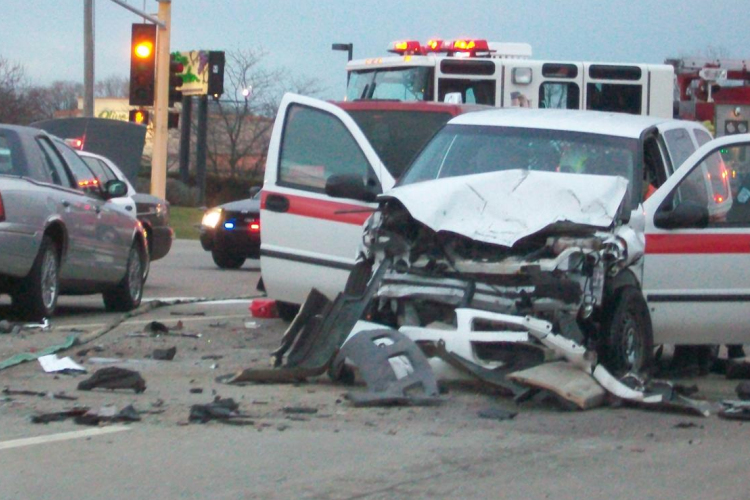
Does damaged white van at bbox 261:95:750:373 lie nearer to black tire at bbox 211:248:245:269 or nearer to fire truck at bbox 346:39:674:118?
fire truck at bbox 346:39:674:118

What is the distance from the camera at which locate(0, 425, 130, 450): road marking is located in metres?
6.15

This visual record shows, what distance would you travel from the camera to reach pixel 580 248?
7.81m

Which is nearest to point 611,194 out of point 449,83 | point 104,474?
point 104,474

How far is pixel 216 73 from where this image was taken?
1035 inches

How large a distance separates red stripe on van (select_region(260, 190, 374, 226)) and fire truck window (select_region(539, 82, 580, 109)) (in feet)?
25.3

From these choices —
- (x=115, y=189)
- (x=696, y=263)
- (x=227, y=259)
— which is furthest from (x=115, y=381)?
(x=227, y=259)

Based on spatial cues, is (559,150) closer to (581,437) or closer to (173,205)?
(581,437)

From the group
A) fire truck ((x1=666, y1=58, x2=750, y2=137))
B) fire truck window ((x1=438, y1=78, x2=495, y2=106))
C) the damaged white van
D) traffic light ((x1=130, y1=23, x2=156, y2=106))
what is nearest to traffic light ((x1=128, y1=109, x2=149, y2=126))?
traffic light ((x1=130, y1=23, x2=156, y2=106))

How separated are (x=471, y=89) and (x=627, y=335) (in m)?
9.57

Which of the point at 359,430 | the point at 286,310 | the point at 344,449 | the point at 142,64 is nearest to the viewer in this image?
the point at 344,449

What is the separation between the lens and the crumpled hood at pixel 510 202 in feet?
26.1

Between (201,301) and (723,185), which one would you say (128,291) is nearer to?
(201,301)

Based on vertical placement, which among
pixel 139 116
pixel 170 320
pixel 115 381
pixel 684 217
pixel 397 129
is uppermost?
pixel 397 129

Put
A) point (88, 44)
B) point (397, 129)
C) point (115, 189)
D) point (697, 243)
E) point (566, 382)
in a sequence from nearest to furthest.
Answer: point (566, 382), point (697, 243), point (397, 129), point (115, 189), point (88, 44)
